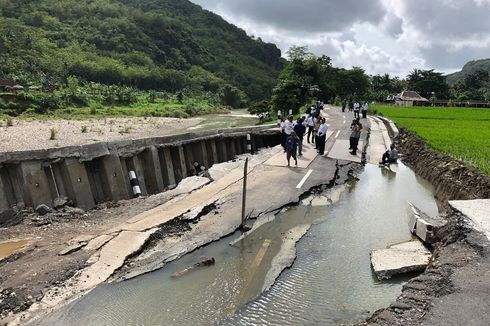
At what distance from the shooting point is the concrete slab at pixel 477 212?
8188 millimetres

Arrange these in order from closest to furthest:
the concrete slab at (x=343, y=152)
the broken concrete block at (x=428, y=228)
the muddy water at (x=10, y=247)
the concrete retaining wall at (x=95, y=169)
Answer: the muddy water at (x=10, y=247) → the broken concrete block at (x=428, y=228) → the concrete retaining wall at (x=95, y=169) → the concrete slab at (x=343, y=152)

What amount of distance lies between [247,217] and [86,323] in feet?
17.0

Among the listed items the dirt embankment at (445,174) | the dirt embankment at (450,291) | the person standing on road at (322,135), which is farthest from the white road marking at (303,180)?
the dirt embankment at (450,291)

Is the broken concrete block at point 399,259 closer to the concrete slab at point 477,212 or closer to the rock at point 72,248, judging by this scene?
the concrete slab at point 477,212

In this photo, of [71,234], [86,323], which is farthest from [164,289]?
[71,234]

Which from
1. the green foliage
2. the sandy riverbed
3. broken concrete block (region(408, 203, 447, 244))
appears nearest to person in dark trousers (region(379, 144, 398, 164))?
broken concrete block (region(408, 203, 447, 244))

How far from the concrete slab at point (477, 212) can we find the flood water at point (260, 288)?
4.65 feet

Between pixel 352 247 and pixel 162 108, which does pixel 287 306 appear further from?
pixel 162 108

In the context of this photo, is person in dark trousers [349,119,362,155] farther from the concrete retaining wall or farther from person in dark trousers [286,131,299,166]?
the concrete retaining wall

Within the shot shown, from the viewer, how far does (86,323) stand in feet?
20.0

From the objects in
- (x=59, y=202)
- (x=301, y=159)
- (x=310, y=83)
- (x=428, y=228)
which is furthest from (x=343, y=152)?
(x=310, y=83)

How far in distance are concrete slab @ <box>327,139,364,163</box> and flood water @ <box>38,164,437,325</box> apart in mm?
8187

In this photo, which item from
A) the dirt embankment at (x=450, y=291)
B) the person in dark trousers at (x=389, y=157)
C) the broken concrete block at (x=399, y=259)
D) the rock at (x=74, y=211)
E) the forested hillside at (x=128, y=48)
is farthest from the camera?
the forested hillside at (x=128, y=48)

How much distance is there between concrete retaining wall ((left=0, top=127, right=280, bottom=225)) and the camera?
10.9 meters
